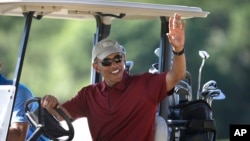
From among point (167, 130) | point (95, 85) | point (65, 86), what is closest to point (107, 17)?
point (95, 85)

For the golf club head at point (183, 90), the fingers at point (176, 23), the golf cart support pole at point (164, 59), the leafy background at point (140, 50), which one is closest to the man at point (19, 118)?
the golf cart support pole at point (164, 59)

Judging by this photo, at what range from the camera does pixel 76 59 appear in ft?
40.1

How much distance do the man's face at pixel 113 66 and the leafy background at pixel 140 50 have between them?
5.29 m

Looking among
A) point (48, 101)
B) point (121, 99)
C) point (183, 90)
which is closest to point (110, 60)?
point (121, 99)

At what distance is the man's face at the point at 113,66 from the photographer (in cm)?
592

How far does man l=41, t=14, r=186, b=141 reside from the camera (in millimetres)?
5867

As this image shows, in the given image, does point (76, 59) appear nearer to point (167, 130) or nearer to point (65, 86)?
point (65, 86)

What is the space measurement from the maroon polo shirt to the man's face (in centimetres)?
5

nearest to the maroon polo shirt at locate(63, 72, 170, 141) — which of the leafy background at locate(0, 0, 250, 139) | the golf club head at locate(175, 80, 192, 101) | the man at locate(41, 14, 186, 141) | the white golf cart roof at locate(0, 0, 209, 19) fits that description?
the man at locate(41, 14, 186, 141)

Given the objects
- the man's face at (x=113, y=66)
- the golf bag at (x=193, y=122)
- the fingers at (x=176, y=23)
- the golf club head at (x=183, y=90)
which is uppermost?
the fingers at (x=176, y=23)

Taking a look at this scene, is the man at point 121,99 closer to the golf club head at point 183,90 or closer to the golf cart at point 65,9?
the golf cart at point 65,9

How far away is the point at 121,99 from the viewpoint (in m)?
5.95

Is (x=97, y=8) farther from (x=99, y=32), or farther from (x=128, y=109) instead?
(x=99, y=32)

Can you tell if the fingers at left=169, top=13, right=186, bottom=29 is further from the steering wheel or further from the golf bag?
the golf bag
